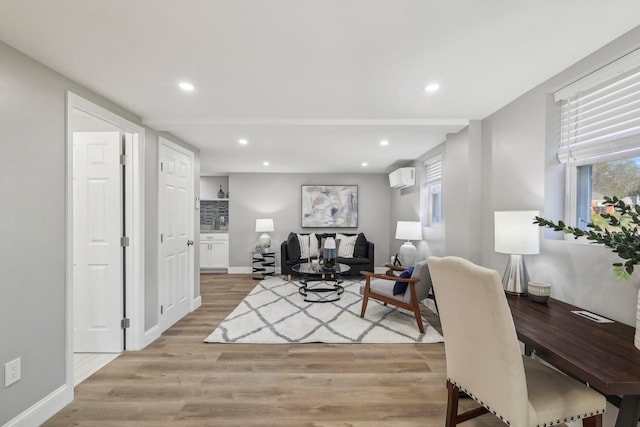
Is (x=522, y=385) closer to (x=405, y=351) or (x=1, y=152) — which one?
(x=405, y=351)

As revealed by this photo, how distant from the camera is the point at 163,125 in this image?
2805 millimetres

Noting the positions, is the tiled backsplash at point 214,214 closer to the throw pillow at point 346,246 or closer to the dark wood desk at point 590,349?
the throw pillow at point 346,246

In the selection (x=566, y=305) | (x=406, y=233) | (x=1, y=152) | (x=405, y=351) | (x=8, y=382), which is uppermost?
(x=1, y=152)

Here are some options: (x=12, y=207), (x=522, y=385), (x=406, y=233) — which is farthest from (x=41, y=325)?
(x=406, y=233)

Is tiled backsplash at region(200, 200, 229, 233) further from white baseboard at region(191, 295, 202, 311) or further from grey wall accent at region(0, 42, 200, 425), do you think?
grey wall accent at region(0, 42, 200, 425)

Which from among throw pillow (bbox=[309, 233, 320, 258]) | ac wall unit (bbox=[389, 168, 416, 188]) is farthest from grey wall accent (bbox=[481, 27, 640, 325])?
throw pillow (bbox=[309, 233, 320, 258])

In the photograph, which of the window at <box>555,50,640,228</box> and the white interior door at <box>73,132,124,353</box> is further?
the white interior door at <box>73,132,124,353</box>

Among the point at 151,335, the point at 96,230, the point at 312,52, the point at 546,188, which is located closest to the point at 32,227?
the point at 96,230

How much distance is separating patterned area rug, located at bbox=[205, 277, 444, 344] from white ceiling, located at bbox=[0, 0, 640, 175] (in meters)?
2.20

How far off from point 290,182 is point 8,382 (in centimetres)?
507

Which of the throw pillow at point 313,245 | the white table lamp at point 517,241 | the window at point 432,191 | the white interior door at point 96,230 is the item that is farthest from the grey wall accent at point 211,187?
the white table lamp at point 517,241

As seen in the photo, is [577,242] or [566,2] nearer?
[566,2]

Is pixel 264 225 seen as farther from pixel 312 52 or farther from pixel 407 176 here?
pixel 312 52

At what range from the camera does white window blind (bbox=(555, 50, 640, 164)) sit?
1485 millimetres
